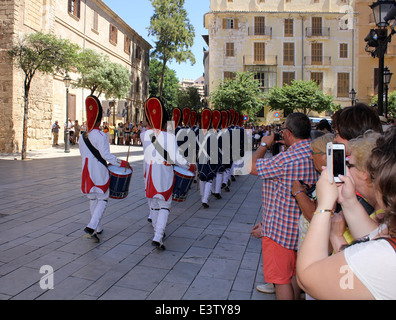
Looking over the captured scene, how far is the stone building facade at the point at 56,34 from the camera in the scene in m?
17.2

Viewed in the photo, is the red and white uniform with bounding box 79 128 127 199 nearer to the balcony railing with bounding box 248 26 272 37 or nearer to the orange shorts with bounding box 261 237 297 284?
the orange shorts with bounding box 261 237 297 284

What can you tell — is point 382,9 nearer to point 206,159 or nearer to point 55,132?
point 206,159

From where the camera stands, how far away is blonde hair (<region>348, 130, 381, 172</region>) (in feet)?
6.16

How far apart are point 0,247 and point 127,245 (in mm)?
1610

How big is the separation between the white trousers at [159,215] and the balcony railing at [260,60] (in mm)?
37559

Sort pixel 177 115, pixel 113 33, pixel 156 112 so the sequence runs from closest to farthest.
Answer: pixel 156 112 < pixel 177 115 < pixel 113 33

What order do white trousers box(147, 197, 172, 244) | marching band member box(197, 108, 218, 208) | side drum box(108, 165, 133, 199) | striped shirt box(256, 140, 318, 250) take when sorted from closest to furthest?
striped shirt box(256, 140, 318, 250)
white trousers box(147, 197, 172, 244)
side drum box(108, 165, 133, 199)
marching band member box(197, 108, 218, 208)

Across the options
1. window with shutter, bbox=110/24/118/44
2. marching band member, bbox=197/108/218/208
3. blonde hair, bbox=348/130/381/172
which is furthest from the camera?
window with shutter, bbox=110/24/118/44

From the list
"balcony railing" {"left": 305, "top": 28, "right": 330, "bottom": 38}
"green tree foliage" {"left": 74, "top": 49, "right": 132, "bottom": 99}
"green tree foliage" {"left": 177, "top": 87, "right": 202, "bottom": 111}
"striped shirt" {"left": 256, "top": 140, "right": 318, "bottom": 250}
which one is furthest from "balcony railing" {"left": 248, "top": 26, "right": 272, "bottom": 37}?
"striped shirt" {"left": 256, "top": 140, "right": 318, "bottom": 250}

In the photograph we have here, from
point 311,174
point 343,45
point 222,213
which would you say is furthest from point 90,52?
point 343,45

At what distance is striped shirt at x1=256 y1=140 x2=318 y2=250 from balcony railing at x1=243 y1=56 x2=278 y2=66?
1549 inches

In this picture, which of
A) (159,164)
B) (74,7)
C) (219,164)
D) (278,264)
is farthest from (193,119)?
(74,7)

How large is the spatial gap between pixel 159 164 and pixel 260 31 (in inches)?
1538

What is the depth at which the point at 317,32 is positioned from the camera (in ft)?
134
